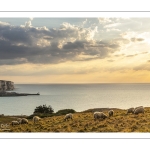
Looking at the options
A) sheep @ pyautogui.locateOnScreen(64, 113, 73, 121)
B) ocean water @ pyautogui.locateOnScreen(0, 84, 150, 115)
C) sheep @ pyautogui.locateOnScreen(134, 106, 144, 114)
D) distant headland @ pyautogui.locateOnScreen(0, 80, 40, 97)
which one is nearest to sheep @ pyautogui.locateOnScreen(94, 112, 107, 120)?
ocean water @ pyautogui.locateOnScreen(0, 84, 150, 115)

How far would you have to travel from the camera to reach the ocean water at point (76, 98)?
14688 mm

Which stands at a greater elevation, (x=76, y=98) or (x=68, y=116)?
(x=76, y=98)

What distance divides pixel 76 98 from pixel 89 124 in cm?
127

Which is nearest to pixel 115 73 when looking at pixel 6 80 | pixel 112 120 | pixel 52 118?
pixel 112 120

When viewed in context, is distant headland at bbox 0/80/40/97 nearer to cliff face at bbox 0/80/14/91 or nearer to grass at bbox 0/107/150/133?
cliff face at bbox 0/80/14/91

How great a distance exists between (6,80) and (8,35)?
1.95m

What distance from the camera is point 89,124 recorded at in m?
14.4

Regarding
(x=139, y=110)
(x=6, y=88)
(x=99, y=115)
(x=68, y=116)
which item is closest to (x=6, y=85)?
(x=6, y=88)

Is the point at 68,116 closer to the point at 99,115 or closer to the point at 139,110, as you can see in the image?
the point at 99,115

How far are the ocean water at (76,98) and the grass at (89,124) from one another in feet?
1.09
